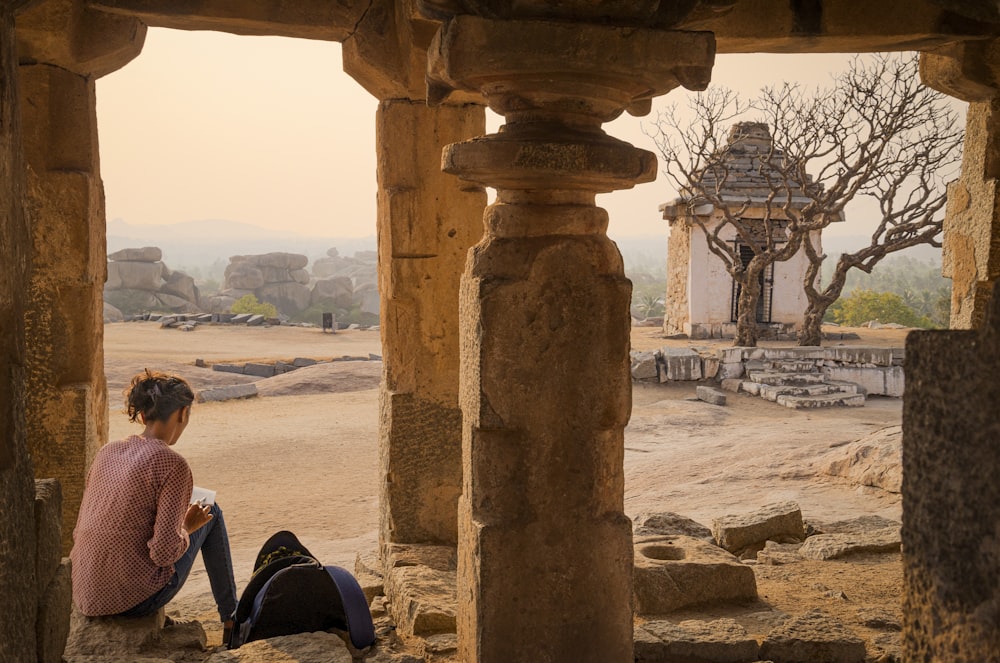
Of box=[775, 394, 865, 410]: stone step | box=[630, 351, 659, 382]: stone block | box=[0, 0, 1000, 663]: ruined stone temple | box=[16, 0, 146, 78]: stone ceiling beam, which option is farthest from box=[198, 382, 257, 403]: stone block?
box=[16, 0, 146, 78]: stone ceiling beam

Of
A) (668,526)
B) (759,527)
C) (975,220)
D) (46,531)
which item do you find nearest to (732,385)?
(759,527)

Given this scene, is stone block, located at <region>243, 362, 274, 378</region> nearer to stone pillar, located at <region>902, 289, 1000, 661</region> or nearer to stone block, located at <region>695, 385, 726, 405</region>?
stone block, located at <region>695, 385, 726, 405</region>

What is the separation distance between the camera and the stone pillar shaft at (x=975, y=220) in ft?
15.5

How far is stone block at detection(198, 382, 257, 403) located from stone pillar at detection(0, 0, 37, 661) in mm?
11661

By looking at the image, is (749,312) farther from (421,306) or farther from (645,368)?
(421,306)

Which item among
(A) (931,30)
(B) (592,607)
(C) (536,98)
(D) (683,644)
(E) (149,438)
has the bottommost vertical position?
(D) (683,644)

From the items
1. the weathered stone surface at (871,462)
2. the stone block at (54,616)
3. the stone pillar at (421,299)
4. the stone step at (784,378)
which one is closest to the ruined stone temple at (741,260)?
the stone step at (784,378)

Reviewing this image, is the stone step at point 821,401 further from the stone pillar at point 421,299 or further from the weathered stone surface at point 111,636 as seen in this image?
the weathered stone surface at point 111,636

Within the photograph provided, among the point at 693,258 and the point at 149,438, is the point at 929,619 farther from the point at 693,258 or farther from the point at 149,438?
the point at 693,258

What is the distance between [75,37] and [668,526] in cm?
437

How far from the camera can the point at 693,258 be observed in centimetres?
2141

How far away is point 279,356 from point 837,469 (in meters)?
13.8

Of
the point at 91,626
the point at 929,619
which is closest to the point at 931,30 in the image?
the point at 929,619

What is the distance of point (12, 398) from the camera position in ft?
7.01
